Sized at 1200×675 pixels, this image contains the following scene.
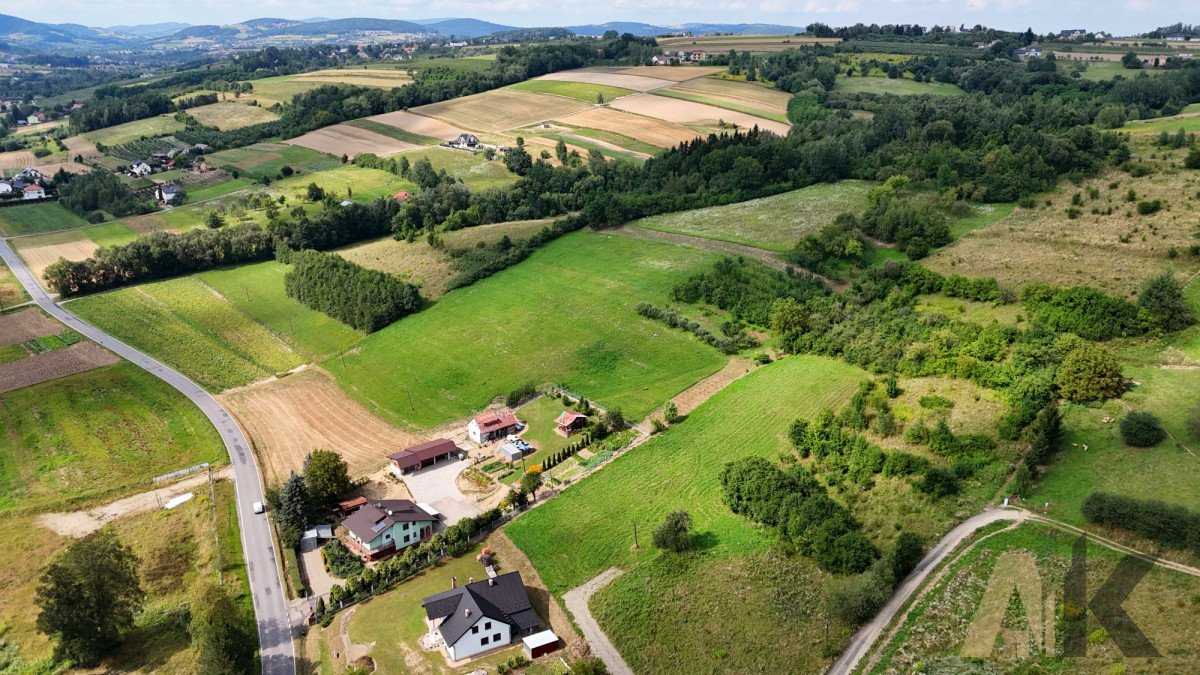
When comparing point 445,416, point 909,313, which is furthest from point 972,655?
point 445,416

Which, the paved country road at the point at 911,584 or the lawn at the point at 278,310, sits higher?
the paved country road at the point at 911,584

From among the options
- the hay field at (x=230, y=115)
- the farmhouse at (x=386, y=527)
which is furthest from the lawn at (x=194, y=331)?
the hay field at (x=230, y=115)

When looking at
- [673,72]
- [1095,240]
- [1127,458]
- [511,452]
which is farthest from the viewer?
[673,72]

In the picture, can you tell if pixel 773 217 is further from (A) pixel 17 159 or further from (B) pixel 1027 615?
(A) pixel 17 159

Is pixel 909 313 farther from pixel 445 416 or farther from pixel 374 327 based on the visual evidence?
pixel 374 327

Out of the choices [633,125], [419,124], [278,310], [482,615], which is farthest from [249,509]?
[419,124]

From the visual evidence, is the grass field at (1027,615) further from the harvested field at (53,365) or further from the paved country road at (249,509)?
the harvested field at (53,365)
